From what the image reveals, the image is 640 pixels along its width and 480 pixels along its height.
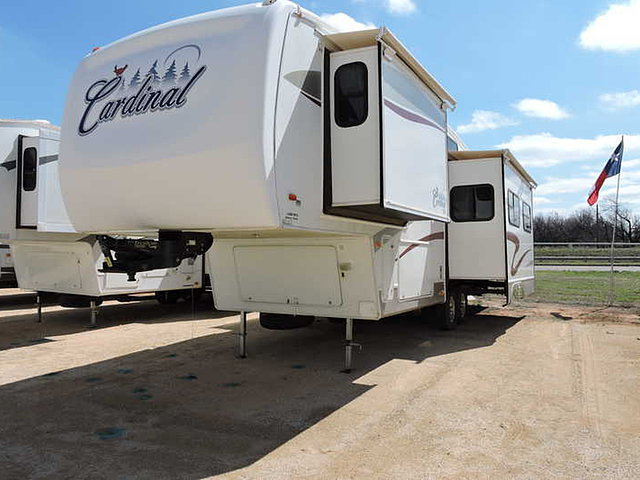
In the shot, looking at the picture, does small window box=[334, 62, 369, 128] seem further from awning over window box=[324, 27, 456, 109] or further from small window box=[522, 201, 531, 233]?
small window box=[522, 201, 531, 233]

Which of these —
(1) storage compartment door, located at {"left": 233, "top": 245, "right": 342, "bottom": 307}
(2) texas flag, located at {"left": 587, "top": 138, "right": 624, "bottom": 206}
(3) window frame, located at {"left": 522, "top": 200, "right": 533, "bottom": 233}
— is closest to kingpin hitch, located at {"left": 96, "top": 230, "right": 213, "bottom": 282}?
(1) storage compartment door, located at {"left": 233, "top": 245, "right": 342, "bottom": 307}

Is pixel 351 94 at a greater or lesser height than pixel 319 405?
greater

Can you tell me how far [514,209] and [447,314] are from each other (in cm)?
223

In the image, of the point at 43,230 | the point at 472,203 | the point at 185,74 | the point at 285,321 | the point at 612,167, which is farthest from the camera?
the point at 612,167

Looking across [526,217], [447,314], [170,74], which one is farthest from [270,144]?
[526,217]

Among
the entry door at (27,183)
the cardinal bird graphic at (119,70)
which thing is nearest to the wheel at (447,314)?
the cardinal bird graphic at (119,70)

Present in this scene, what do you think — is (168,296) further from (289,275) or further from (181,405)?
(181,405)

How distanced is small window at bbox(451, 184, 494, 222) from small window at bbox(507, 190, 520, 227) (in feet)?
1.59

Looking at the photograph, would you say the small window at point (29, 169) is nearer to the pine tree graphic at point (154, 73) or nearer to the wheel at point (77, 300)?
the wheel at point (77, 300)

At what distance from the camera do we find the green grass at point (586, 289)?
11922 mm

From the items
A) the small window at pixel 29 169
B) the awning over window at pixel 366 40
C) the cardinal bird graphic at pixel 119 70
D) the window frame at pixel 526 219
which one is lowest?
the window frame at pixel 526 219

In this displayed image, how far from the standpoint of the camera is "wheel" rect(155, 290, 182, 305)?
10.9 m

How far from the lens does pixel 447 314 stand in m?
8.25

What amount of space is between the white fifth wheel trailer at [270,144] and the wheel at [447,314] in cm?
280
